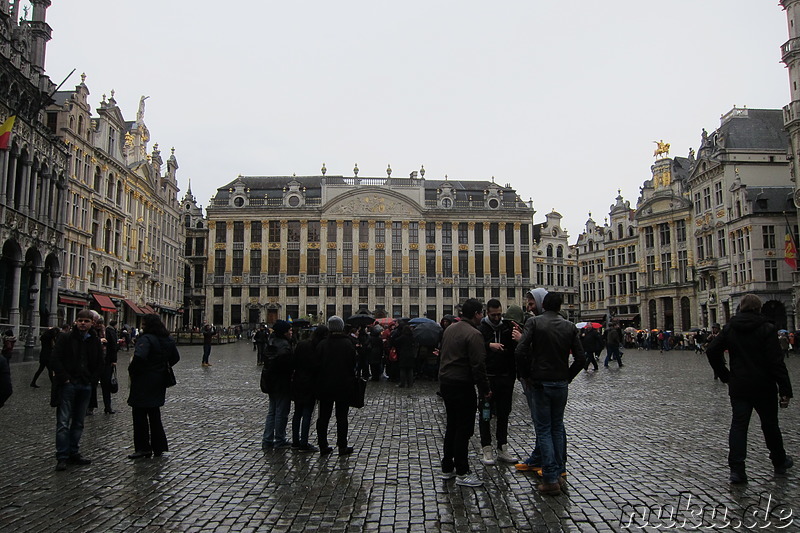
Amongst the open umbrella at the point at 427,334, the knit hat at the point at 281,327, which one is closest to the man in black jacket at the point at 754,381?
the knit hat at the point at 281,327

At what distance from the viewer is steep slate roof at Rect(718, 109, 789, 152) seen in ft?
172

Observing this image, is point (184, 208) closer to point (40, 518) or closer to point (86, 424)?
point (86, 424)

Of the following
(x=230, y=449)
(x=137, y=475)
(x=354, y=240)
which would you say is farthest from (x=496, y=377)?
(x=354, y=240)

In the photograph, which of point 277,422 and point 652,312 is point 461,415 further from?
point 652,312

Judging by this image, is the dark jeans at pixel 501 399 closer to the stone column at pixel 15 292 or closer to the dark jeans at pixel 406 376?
the dark jeans at pixel 406 376

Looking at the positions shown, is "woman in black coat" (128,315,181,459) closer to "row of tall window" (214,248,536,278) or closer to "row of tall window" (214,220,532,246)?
"row of tall window" (214,248,536,278)

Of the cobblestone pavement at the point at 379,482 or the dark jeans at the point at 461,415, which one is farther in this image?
the dark jeans at the point at 461,415

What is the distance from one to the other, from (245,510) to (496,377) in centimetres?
346

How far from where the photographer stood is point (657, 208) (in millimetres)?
62156

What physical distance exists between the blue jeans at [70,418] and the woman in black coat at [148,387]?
0.59 meters

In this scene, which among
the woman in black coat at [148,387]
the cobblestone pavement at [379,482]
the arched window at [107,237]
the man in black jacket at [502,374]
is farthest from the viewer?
the arched window at [107,237]

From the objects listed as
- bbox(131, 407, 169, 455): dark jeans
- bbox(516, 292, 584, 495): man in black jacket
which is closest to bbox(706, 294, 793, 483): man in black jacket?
bbox(516, 292, 584, 495): man in black jacket

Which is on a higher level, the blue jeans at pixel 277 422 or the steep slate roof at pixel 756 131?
the steep slate roof at pixel 756 131

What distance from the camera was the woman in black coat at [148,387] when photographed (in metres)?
8.18
